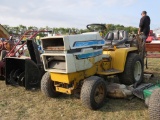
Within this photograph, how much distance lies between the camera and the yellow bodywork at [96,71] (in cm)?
423

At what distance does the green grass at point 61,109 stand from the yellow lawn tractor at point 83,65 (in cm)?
20

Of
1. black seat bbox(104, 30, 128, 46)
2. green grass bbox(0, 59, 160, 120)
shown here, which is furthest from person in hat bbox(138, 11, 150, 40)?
green grass bbox(0, 59, 160, 120)

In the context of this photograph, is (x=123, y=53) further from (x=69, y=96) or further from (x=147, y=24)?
(x=147, y=24)

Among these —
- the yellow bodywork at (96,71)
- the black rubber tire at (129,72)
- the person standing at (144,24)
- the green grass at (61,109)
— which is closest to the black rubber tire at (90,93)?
the green grass at (61,109)

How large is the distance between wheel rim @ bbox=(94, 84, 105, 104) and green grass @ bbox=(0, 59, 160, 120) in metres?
0.17

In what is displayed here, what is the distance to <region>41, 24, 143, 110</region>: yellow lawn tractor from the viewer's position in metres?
4.02

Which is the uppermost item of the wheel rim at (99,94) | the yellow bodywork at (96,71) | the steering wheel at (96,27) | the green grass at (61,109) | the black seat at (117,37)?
the steering wheel at (96,27)

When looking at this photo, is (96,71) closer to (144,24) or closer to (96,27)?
(96,27)

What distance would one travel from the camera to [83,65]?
426cm

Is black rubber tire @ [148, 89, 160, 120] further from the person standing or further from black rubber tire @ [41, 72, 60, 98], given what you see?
the person standing

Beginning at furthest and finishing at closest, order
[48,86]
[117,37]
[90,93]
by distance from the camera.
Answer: [117,37]
[48,86]
[90,93]

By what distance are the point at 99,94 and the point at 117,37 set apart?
230 centimetres

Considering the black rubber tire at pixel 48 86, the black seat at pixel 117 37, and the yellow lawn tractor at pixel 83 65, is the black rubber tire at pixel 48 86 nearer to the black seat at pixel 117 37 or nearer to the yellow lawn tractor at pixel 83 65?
the yellow lawn tractor at pixel 83 65

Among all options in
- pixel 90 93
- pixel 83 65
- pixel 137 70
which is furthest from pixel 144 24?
pixel 90 93
